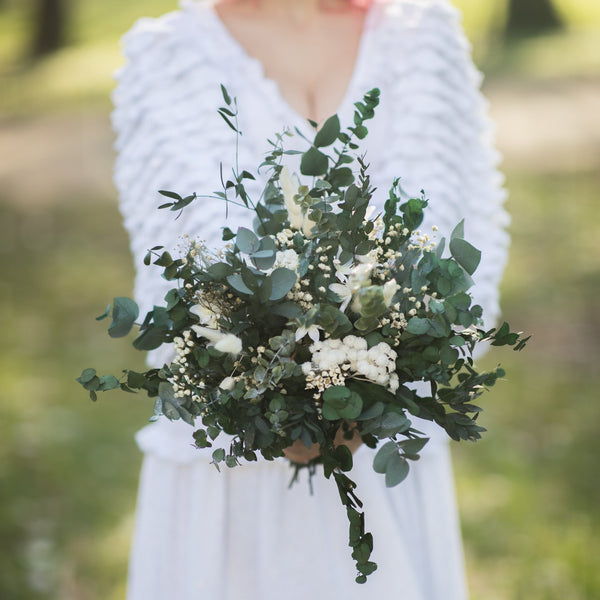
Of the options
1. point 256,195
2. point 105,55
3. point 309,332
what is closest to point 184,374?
point 309,332

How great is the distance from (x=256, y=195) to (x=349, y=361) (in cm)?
63

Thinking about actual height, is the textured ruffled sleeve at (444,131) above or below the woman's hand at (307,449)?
above

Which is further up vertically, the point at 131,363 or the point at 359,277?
the point at 131,363

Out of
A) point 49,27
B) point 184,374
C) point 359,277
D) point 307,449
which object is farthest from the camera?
point 49,27

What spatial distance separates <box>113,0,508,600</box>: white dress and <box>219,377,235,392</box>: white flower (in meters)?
0.55

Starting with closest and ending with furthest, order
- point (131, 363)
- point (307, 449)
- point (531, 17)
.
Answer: point (307, 449), point (131, 363), point (531, 17)

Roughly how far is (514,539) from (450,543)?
143 centimetres

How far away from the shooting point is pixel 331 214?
1336 mm

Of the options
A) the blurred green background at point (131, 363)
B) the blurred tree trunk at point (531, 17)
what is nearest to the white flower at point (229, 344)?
the blurred green background at point (131, 363)

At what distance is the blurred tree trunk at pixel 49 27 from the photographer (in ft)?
42.3

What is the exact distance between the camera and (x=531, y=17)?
12.4 meters

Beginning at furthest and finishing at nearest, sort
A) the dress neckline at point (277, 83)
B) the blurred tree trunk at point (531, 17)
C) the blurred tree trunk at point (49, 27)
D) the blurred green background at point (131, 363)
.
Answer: the blurred tree trunk at point (49, 27)
the blurred tree trunk at point (531, 17)
the blurred green background at point (131, 363)
the dress neckline at point (277, 83)

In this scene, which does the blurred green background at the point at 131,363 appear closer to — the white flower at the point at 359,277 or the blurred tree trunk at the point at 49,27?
the white flower at the point at 359,277

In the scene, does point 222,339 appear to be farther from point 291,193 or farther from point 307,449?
point 307,449
